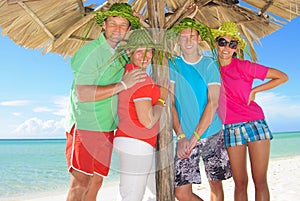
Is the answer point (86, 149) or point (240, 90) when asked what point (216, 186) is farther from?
point (86, 149)

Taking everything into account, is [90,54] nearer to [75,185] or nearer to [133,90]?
[133,90]

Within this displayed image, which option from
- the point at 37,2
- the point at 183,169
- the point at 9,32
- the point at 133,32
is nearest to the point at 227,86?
the point at 183,169

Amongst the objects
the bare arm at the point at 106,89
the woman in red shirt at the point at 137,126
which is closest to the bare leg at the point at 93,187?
the woman in red shirt at the point at 137,126

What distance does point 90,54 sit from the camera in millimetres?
1945

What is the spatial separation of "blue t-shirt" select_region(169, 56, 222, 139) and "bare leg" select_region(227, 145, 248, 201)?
0.35 meters

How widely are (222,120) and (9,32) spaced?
2012 mm

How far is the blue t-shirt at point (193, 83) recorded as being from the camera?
2158 mm

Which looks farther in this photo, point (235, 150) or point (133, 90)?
point (235, 150)

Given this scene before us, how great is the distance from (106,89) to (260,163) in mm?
1293

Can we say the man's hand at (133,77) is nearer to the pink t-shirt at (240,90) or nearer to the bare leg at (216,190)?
the pink t-shirt at (240,90)

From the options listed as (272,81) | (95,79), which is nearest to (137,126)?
(95,79)

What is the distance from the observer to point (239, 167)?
8.05 feet

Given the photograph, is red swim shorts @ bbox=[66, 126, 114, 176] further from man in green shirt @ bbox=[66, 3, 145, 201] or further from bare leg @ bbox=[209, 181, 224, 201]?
bare leg @ bbox=[209, 181, 224, 201]

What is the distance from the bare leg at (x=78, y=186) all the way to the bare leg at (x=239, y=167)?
3.48ft
